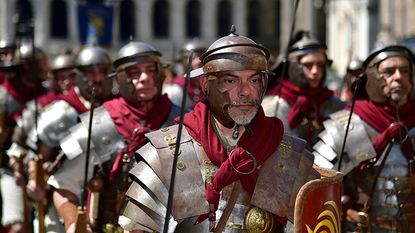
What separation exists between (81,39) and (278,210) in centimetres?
2187

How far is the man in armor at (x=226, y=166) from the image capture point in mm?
4988

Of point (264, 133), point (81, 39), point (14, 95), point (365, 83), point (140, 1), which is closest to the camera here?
point (264, 133)

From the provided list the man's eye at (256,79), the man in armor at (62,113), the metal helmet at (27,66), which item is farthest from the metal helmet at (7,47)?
the man's eye at (256,79)

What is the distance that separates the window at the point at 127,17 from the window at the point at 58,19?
335 cm

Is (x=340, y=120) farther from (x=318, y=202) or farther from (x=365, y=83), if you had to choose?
(x=318, y=202)

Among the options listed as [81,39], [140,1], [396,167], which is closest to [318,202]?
[396,167]

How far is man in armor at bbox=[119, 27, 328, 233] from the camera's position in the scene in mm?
4988

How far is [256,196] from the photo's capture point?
5074mm

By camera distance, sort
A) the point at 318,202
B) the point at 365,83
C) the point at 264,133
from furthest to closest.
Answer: the point at 365,83
the point at 264,133
the point at 318,202

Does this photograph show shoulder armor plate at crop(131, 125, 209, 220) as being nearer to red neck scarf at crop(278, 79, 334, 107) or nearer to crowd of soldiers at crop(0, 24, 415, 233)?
crowd of soldiers at crop(0, 24, 415, 233)

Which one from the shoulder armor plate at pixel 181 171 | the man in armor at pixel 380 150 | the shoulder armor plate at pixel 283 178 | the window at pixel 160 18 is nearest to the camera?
the shoulder armor plate at pixel 181 171

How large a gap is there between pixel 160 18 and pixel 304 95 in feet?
179

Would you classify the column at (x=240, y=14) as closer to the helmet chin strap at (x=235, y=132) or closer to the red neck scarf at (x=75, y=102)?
the red neck scarf at (x=75, y=102)

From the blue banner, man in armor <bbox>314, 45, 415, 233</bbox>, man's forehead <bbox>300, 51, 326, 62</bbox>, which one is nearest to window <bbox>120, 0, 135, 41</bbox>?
the blue banner
